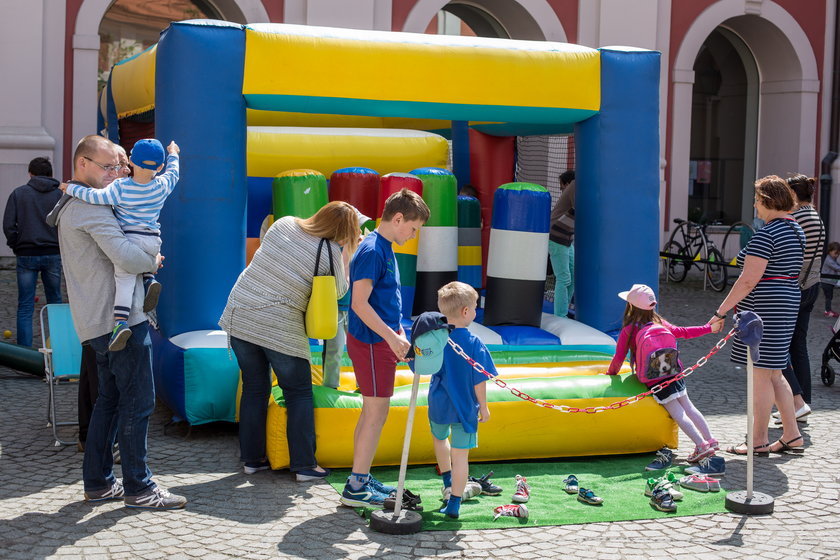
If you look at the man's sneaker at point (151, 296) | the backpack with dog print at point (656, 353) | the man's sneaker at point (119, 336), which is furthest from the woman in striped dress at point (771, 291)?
the man's sneaker at point (119, 336)

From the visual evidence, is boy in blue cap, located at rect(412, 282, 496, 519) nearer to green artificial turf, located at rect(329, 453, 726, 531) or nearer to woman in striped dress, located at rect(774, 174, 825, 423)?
green artificial turf, located at rect(329, 453, 726, 531)

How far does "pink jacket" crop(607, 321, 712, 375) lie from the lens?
5262 mm

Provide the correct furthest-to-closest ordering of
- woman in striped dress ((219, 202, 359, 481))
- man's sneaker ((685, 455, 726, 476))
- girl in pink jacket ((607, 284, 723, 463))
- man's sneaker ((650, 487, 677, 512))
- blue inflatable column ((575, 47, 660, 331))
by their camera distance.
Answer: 1. blue inflatable column ((575, 47, 660, 331))
2. girl in pink jacket ((607, 284, 723, 463))
3. man's sneaker ((685, 455, 726, 476))
4. woman in striped dress ((219, 202, 359, 481))
5. man's sneaker ((650, 487, 677, 512))

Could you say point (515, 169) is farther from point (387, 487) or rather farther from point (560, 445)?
point (387, 487)

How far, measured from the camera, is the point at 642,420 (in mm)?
5461

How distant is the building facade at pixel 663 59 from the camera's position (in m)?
12.6

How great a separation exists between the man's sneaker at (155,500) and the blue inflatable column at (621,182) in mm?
3104

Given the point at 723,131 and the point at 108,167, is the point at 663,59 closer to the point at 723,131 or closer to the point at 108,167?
the point at 723,131

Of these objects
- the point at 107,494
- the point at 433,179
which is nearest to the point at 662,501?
the point at 107,494

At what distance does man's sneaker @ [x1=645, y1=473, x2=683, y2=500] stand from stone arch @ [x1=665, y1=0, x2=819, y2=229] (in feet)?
36.9

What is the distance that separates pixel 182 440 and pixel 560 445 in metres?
2.00

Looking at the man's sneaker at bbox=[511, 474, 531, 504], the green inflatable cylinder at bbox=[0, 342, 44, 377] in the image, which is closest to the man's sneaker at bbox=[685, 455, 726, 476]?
the man's sneaker at bbox=[511, 474, 531, 504]

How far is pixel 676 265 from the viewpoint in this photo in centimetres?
1484

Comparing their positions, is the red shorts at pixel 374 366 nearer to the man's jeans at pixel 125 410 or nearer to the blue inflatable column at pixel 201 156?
the man's jeans at pixel 125 410
